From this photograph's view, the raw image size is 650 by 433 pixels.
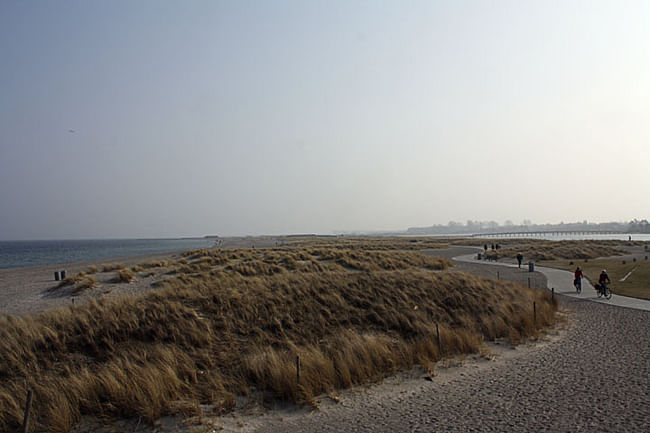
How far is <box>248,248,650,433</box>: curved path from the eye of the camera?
23.2ft

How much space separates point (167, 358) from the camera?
9469 millimetres

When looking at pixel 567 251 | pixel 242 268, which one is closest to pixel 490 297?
pixel 242 268

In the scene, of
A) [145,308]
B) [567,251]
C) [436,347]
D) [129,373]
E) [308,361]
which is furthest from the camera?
[567,251]

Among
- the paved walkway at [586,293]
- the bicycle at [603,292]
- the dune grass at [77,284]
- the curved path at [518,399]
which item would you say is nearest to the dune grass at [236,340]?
the curved path at [518,399]

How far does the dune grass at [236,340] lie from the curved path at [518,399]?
92 cm

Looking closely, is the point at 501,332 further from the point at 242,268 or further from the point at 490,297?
the point at 242,268

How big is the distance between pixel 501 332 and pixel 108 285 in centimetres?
2252

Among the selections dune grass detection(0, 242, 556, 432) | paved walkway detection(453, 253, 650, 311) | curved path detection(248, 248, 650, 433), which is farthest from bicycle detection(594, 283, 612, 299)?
curved path detection(248, 248, 650, 433)

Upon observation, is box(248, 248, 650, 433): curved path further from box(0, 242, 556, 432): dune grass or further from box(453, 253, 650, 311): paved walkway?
box(453, 253, 650, 311): paved walkway

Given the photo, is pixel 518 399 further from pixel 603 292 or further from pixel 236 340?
pixel 603 292

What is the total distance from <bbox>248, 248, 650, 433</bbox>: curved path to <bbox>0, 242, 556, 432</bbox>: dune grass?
92 centimetres

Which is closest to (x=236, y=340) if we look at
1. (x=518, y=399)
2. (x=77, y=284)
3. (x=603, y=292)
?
(x=518, y=399)

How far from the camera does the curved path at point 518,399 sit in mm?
7082

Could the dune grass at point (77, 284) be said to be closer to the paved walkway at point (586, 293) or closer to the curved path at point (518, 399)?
the curved path at point (518, 399)
